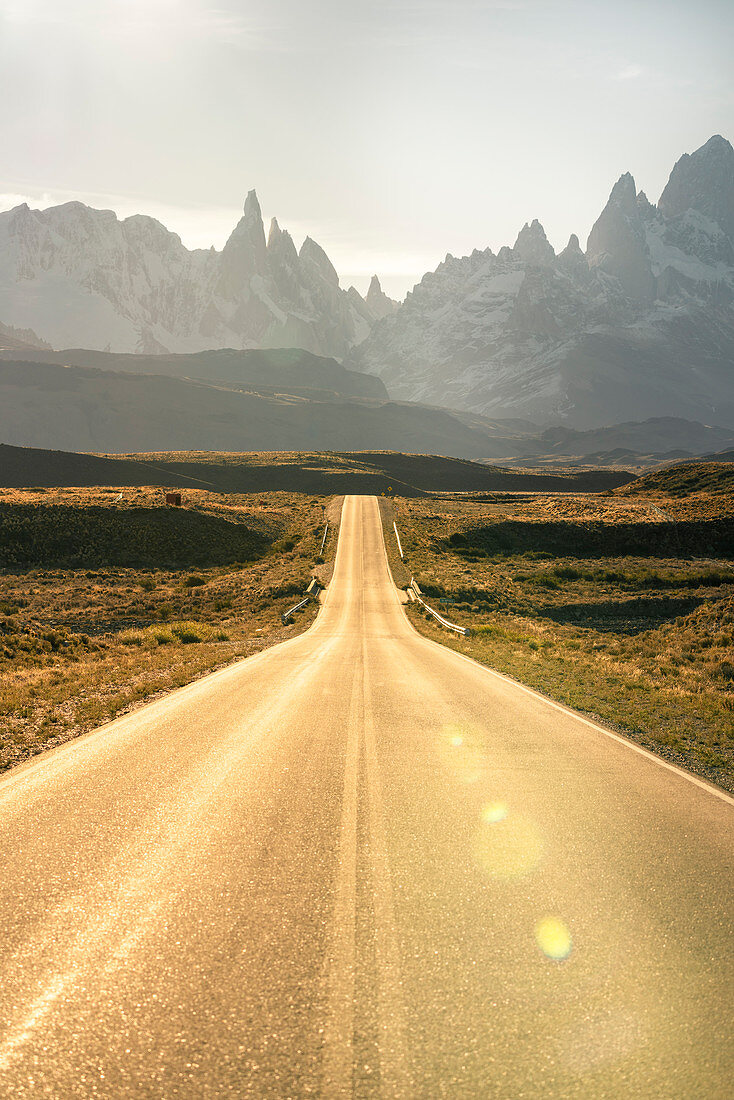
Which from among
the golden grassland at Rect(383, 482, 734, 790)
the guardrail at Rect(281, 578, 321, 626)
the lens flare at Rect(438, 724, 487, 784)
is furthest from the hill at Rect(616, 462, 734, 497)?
the lens flare at Rect(438, 724, 487, 784)

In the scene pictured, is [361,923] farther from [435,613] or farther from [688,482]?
[688,482]

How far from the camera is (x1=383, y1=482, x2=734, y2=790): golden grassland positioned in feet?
45.8

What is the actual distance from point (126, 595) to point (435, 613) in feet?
59.9

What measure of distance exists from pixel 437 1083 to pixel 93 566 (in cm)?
4938

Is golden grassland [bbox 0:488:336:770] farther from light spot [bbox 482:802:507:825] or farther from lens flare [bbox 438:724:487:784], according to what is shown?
light spot [bbox 482:802:507:825]

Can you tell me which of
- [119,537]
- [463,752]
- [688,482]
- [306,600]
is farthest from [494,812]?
[688,482]

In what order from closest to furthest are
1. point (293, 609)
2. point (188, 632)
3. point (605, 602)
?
point (188, 632), point (293, 609), point (605, 602)

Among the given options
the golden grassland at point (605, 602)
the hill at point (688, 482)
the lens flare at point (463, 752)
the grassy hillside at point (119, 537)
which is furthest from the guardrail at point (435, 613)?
the hill at point (688, 482)

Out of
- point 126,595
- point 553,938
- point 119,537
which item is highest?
point 553,938

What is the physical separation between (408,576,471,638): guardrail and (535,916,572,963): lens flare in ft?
72.9

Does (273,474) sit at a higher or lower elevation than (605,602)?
higher

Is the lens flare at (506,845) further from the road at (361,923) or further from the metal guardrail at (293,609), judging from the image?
the metal guardrail at (293,609)

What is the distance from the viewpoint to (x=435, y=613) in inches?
1267

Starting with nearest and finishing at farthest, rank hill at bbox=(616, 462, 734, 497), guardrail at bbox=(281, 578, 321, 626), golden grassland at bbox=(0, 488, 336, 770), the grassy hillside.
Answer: golden grassland at bbox=(0, 488, 336, 770) → guardrail at bbox=(281, 578, 321, 626) → the grassy hillside → hill at bbox=(616, 462, 734, 497)
